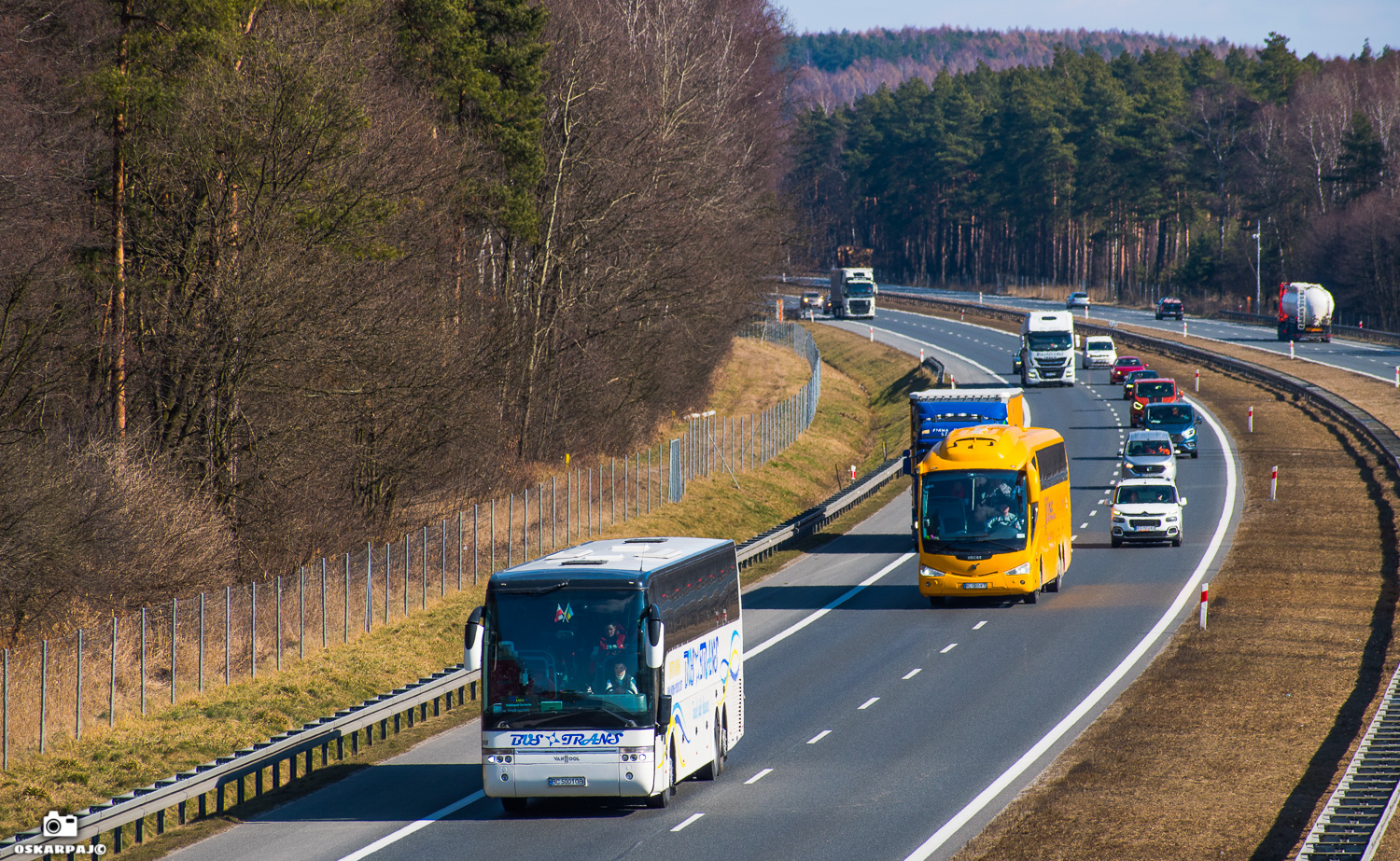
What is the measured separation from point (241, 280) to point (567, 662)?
1477 centimetres

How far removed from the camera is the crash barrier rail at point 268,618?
20984 millimetres

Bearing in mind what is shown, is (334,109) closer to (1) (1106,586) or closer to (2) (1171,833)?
(1) (1106,586)

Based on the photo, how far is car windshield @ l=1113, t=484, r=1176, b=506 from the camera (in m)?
37.0

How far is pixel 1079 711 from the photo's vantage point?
842 inches

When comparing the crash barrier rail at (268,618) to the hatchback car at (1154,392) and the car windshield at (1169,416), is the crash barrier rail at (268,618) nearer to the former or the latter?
the car windshield at (1169,416)

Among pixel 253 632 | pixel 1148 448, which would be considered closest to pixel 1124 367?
pixel 1148 448

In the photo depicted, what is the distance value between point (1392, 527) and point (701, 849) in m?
28.7

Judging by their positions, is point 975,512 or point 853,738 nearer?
point 853,738

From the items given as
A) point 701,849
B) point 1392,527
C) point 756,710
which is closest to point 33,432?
point 756,710

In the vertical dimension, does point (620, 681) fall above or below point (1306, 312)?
below

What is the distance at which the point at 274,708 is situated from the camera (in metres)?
23.7

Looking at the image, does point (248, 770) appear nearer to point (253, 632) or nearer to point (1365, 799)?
point (253, 632)

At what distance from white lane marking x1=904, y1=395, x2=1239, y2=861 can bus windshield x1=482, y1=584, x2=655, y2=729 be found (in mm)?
3242

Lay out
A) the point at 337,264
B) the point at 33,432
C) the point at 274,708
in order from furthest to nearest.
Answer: the point at 337,264, the point at 33,432, the point at 274,708
